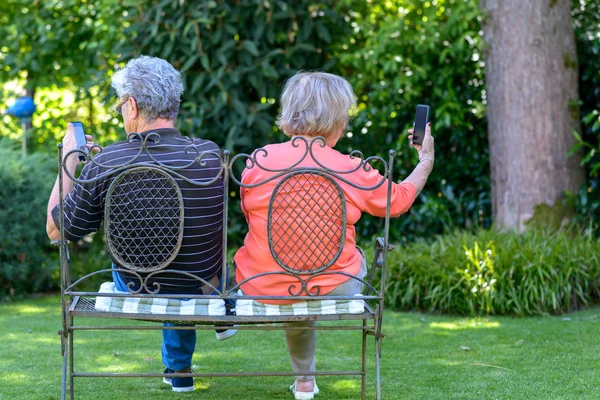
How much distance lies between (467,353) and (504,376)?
1.78ft

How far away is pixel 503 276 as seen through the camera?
522 cm

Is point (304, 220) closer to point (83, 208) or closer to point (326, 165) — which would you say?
point (326, 165)

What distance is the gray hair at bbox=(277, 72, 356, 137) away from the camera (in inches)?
117

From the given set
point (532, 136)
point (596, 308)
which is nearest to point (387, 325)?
point (596, 308)

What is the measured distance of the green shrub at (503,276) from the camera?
5.23 m

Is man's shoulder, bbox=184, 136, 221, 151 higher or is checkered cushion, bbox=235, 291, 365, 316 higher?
man's shoulder, bbox=184, 136, 221, 151

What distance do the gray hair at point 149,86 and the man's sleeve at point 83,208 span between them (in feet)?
1.07

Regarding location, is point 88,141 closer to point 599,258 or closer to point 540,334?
point 540,334

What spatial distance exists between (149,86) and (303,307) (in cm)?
97

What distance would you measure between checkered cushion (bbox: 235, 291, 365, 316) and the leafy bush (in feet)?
11.9

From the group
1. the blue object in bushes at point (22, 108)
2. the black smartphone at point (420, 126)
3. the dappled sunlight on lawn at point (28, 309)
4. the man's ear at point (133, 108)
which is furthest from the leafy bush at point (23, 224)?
the black smartphone at point (420, 126)

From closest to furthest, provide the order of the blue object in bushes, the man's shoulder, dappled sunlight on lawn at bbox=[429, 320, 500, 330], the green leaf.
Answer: the man's shoulder → dappled sunlight on lawn at bbox=[429, 320, 500, 330] → the green leaf → the blue object in bushes

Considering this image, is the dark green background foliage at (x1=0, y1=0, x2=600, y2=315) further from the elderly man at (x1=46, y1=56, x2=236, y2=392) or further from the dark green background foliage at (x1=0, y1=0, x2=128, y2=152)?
the elderly man at (x1=46, y1=56, x2=236, y2=392)

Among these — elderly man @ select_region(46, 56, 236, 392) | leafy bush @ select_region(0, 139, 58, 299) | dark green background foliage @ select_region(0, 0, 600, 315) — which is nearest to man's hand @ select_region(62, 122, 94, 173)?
elderly man @ select_region(46, 56, 236, 392)
